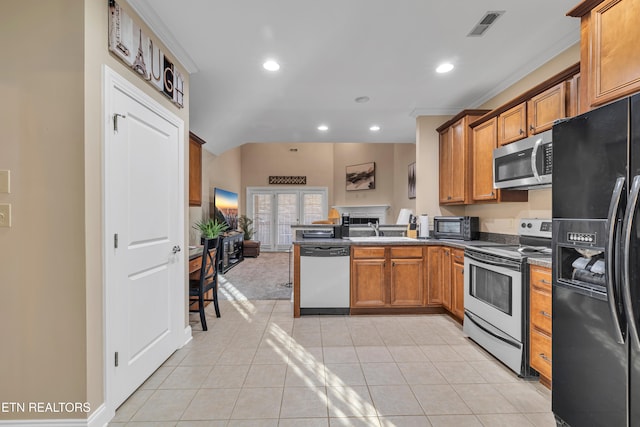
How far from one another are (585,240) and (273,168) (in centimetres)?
886

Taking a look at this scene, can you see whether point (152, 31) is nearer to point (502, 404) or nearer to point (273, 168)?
point (502, 404)

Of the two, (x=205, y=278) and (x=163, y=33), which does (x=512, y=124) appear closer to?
(x=163, y=33)

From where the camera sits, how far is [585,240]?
147 centimetres

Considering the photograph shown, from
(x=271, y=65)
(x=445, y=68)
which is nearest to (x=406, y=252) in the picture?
(x=445, y=68)

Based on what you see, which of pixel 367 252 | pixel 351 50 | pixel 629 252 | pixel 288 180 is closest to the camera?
pixel 629 252

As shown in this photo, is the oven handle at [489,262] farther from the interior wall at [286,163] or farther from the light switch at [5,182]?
the interior wall at [286,163]

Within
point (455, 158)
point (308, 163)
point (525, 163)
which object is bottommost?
point (525, 163)

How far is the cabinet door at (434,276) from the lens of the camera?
3531 millimetres

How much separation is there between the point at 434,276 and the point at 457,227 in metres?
0.71

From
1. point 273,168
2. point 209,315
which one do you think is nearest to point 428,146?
point 209,315

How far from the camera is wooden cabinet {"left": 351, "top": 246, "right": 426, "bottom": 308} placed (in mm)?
3521

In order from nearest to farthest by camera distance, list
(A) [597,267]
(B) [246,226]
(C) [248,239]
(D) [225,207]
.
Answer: (A) [597,267] < (D) [225,207] < (B) [246,226] < (C) [248,239]

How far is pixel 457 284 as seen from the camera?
10.6ft

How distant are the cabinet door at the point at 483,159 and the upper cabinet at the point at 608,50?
138cm
